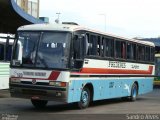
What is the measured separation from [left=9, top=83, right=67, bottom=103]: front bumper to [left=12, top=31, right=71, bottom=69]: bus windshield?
71 centimetres

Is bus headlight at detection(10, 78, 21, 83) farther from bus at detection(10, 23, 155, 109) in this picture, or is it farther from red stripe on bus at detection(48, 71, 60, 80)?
red stripe on bus at detection(48, 71, 60, 80)

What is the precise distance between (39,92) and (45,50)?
1420 mm

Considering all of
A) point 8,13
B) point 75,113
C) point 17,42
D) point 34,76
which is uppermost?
point 8,13

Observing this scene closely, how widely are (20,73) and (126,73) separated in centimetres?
657

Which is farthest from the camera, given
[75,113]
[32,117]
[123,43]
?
[123,43]

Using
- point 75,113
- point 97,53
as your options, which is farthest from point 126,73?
point 75,113

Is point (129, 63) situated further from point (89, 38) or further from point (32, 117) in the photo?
point (32, 117)

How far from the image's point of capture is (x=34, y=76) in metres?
16.6

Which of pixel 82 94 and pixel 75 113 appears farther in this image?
pixel 82 94

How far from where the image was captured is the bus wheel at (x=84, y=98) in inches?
698

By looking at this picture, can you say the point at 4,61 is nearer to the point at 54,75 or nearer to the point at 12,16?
the point at 54,75

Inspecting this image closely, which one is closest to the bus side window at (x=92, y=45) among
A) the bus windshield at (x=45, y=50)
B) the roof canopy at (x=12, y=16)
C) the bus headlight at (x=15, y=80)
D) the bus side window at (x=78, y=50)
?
the bus side window at (x=78, y=50)

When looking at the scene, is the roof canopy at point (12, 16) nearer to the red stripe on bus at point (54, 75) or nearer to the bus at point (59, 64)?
the bus at point (59, 64)

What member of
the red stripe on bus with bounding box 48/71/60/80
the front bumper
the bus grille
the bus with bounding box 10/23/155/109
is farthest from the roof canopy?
the red stripe on bus with bounding box 48/71/60/80
